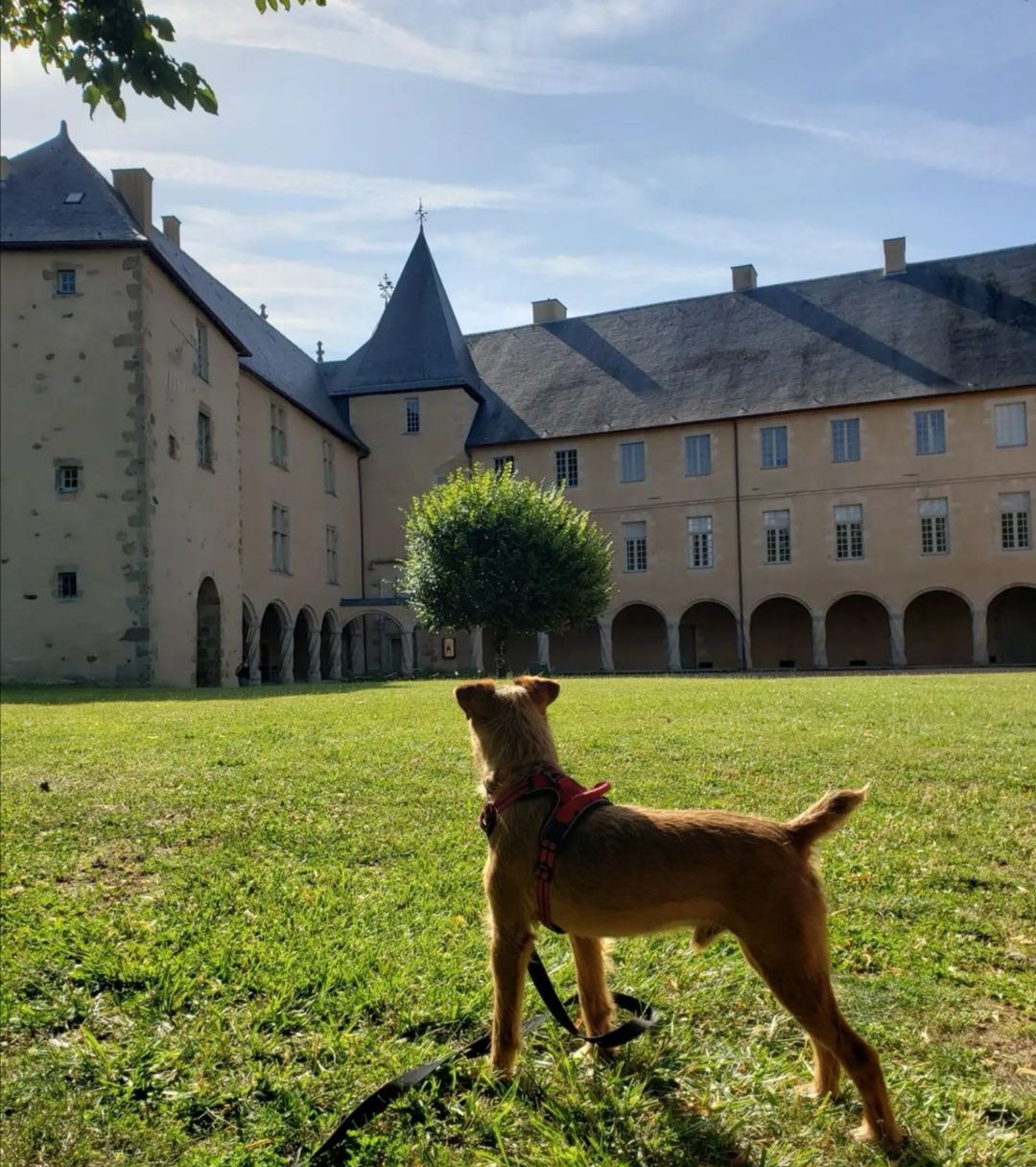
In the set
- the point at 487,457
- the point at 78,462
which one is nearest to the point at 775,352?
the point at 487,457

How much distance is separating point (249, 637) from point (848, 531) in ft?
72.9

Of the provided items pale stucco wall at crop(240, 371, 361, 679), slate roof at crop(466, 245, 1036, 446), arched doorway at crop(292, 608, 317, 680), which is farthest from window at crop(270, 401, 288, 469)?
slate roof at crop(466, 245, 1036, 446)

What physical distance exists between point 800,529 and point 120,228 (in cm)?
2558

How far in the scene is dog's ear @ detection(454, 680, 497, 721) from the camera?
2.60 metres

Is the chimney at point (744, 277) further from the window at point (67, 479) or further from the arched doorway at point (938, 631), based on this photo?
the window at point (67, 479)

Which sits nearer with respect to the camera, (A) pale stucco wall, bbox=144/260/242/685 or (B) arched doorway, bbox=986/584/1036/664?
(A) pale stucco wall, bbox=144/260/242/685

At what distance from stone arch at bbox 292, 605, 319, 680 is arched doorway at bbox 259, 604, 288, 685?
0.68m

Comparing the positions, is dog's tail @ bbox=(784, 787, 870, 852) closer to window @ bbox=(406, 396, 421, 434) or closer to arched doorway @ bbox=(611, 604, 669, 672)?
arched doorway @ bbox=(611, 604, 669, 672)

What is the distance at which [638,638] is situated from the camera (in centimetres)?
4241

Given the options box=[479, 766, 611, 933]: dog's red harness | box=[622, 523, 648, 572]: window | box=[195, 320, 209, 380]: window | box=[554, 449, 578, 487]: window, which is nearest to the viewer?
box=[479, 766, 611, 933]: dog's red harness

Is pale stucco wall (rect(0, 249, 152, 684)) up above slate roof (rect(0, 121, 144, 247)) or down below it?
below

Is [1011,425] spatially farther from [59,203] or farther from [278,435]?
[59,203]

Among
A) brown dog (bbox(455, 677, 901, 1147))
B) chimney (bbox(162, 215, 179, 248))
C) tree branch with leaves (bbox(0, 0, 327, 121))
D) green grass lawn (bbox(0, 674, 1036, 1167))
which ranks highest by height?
chimney (bbox(162, 215, 179, 248))

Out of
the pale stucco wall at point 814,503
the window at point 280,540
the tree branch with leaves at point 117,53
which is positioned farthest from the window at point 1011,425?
the tree branch with leaves at point 117,53
